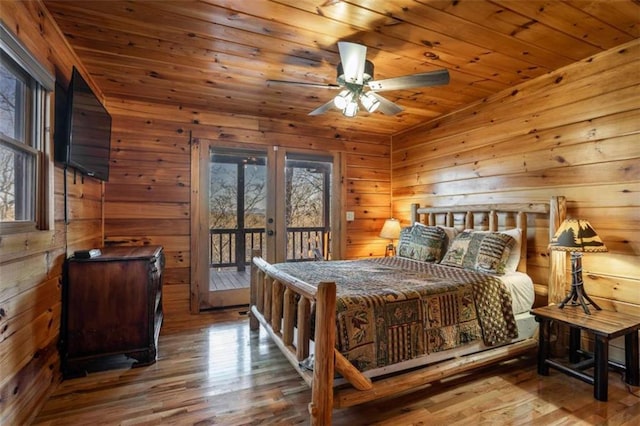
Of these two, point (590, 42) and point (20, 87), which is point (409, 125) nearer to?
point (590, 42)

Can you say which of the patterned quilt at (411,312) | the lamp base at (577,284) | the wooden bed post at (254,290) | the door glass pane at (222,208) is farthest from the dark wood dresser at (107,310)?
the lamp base at (577,284)

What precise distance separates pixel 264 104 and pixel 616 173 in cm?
325

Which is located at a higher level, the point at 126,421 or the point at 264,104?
the point at 264,104

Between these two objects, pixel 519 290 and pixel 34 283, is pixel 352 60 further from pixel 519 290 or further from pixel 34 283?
pixel 34 283

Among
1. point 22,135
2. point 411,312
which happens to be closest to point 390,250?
point 411,312

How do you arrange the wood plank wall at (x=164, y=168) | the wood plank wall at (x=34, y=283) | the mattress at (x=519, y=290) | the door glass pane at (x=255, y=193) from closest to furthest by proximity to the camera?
the wood plank wall at (x=34, y=283) < the mattress at (x=519, y=290) < the wood plank wall at (x=164, y=168) < the door glass pane at (x=255, y=193)

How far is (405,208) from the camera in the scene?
4598 mm

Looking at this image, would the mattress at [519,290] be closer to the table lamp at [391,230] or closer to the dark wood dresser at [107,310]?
the table lamp at [391,230]

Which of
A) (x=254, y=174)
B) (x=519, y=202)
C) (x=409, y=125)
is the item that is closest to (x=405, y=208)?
(x=409, y=125)

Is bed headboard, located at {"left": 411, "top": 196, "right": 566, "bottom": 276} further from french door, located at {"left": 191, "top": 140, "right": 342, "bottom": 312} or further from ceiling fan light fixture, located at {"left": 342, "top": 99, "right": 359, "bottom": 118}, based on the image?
ceiling fan light fixture, located at {"left": 342, "top": 99, "right": 359, "bottom": 118}

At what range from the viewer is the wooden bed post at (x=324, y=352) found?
5.33 feet

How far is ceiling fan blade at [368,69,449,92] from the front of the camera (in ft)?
6.91

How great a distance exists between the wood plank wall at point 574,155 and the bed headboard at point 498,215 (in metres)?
0.13

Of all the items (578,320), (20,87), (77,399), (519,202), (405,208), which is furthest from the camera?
(405,208)
